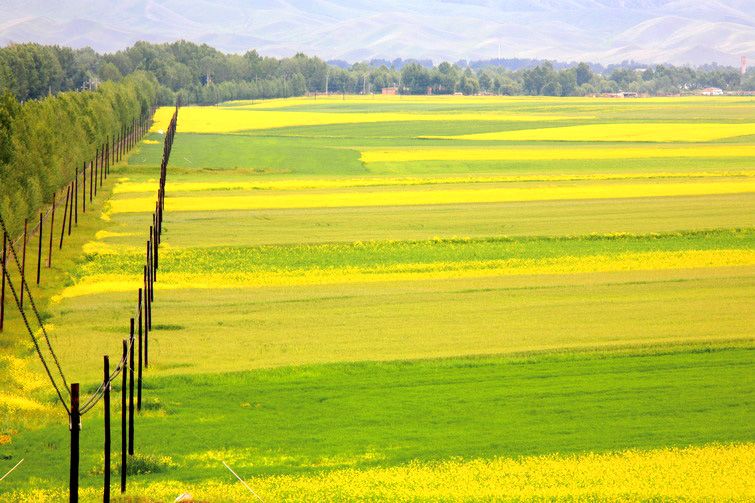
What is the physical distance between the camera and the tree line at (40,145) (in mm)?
48844

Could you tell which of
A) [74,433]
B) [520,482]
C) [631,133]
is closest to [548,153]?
[631,133]

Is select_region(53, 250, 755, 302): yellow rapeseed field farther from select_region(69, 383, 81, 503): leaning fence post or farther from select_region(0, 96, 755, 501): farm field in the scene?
select_region(69, 383, 81, 503): leaning fence post

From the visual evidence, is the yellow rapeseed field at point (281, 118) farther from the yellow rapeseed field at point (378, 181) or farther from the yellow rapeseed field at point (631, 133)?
the yellow rapeseed field at point (378, 181)

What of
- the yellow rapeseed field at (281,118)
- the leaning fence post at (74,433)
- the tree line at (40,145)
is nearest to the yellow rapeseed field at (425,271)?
the tree line at (40,145)

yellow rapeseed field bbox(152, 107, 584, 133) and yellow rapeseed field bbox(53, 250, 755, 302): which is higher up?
yellow rapeseed field bbox(53, 250, 755, 302)

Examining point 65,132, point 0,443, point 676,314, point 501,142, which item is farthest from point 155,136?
point 0,443

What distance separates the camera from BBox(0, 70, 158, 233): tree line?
48.8 metres

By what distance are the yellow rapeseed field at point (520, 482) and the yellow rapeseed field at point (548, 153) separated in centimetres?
7042

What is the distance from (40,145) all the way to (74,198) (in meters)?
7.26

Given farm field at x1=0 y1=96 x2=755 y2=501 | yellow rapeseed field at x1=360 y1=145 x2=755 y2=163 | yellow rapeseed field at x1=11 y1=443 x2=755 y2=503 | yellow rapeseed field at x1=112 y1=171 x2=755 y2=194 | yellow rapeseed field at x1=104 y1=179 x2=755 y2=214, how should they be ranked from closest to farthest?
yellow rapeseed field at x1=11 y1=443 x2=755 y2=503 < farm field at x1=0 y1=96 x2=755 y2=501 < yellow rapeseed field at x1=104 y1=179 x2=755 y2=214 < yellow rapeseed field at x1=112 y1=171 x2=755 y2=194 < yellow rapeseed field at x1=360 y1=145 x2=755 y2=163

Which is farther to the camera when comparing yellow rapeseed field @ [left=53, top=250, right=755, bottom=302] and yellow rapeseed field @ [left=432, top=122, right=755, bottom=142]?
yellow rapeseed field @ [left=432, top=122, right=755, bottom=142]

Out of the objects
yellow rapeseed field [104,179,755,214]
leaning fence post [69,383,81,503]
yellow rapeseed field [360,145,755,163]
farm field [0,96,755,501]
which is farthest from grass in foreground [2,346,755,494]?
yellow rapeseed field [360,145,755,163]

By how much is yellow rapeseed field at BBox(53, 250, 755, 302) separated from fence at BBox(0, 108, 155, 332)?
264 centimetres

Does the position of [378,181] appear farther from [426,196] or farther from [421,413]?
[421,413]
